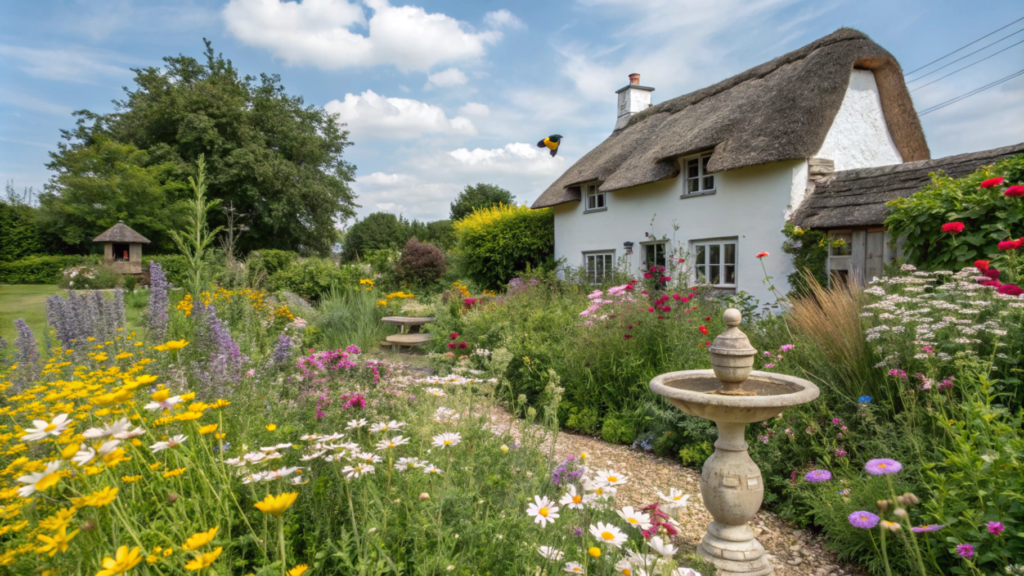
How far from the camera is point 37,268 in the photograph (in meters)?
17.3

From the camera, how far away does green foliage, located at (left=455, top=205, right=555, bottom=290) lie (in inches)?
577

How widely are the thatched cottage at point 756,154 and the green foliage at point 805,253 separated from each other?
0.23 meters

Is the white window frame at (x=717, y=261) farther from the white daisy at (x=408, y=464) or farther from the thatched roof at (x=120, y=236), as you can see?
the thatched roof at (x=120, y=236)

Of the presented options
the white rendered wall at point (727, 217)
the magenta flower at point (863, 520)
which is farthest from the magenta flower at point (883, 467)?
the white rendered wall at point (727, 217)

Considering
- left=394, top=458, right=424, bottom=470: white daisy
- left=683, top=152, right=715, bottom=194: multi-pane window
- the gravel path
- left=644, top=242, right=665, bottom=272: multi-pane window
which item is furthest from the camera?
left=644, top=242, right=665, bottom=272: multi-pane window

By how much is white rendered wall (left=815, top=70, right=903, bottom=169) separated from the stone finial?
7478 mm

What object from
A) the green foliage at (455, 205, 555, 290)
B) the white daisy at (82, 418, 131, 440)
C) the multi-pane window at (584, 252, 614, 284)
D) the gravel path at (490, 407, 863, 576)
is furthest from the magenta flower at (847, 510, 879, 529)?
the green foliage at (455, 205, 555, 290)

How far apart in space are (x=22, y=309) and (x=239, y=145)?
14046 mm

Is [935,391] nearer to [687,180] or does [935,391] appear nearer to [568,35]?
[568,35]

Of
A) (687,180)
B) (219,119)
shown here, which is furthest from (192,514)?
(219,119)

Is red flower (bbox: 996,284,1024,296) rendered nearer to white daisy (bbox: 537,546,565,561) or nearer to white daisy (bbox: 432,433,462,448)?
white daisy (bbox: 537,546,565,561)

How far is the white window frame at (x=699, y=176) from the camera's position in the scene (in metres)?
9.67

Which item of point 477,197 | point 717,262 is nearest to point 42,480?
point 717,262

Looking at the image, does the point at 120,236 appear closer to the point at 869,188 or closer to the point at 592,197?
the point at 592,197
